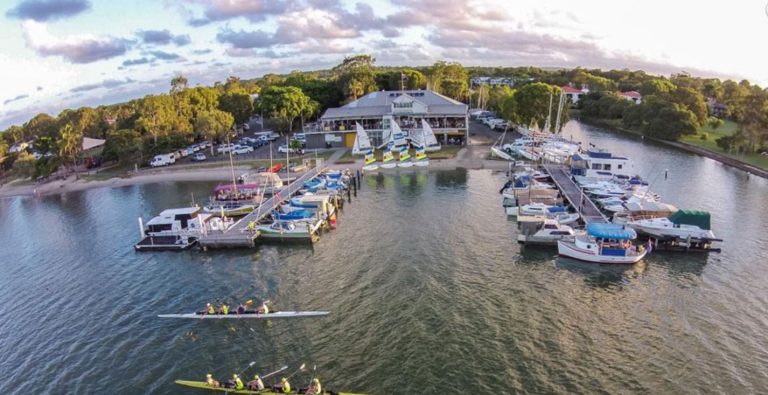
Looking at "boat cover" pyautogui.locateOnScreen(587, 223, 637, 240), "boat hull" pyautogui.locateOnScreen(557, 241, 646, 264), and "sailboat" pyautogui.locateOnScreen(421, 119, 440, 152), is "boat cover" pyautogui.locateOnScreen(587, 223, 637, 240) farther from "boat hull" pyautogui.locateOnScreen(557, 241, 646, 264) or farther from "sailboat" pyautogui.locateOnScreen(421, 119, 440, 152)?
"sailboat" pyautogui.locateOnScreen(421, 119, 440, 152)

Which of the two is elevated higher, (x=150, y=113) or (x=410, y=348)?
(x=150, y=113)

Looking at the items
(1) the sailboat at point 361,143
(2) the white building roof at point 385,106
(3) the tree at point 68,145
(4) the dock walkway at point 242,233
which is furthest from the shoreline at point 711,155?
(3) the tree at point 68,145

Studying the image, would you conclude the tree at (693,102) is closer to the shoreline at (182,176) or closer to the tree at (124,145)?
the shoreline at (182,176)

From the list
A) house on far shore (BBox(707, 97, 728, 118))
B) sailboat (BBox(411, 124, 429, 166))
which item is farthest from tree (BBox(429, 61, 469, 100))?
house on far shore (BBox(707, 97, 728, 118))

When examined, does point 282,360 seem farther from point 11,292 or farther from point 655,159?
point 655,159

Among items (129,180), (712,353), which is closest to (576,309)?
(712,353)
